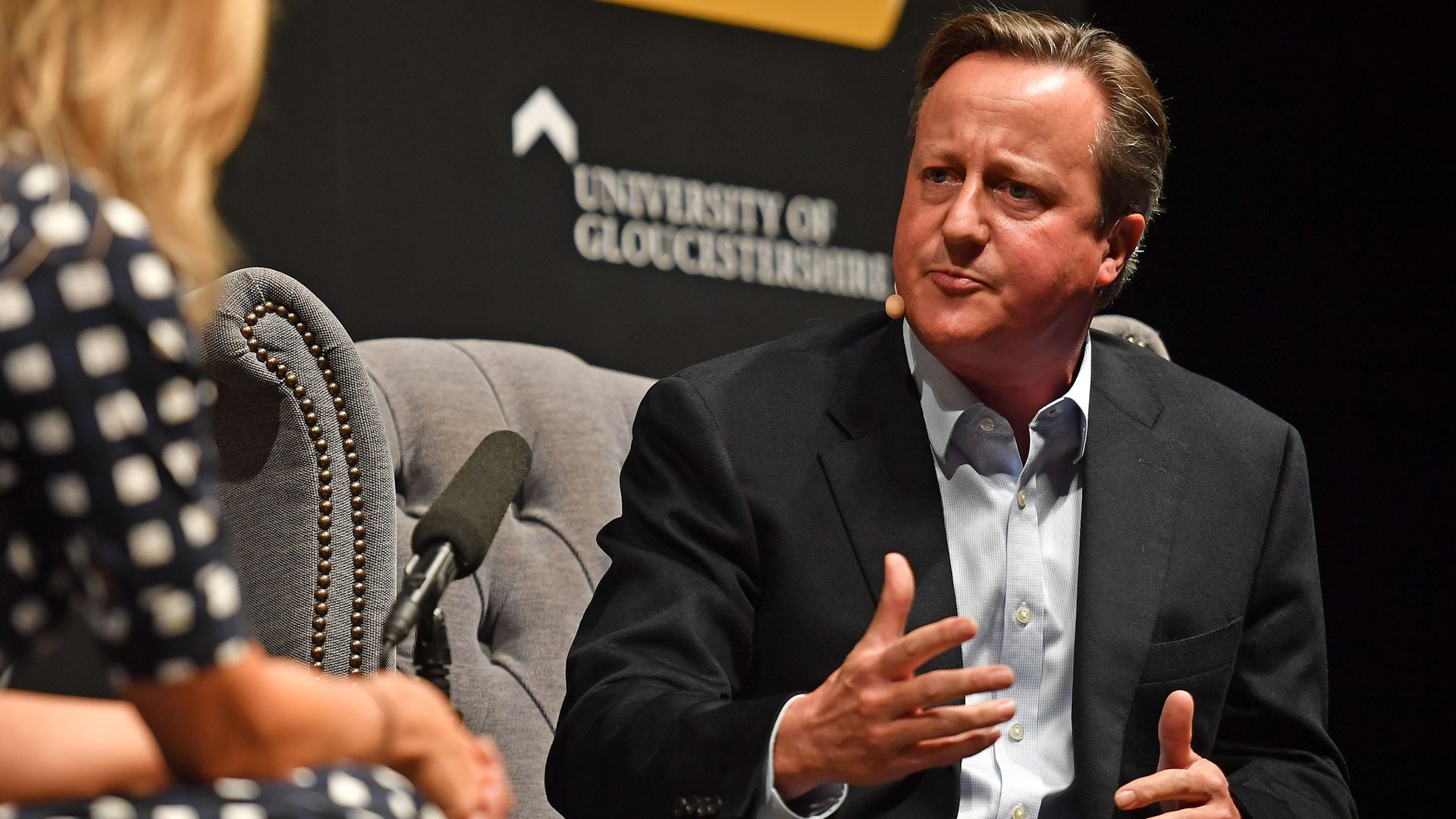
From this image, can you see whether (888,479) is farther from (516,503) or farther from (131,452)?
(131,452)

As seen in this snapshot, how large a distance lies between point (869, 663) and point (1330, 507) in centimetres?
268

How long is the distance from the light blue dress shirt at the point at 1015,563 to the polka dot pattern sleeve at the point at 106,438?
121 cm

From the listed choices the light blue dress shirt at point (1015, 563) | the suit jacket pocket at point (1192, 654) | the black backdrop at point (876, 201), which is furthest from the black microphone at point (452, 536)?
the black backdrop at point (876, 201)

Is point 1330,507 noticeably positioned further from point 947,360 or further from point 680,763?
point 680,763

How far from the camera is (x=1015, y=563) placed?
2.01 meters

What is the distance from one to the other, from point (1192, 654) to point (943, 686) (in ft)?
2.25

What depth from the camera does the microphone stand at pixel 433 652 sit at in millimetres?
1365

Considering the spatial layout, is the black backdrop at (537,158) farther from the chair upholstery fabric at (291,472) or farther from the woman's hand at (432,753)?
the woman's hand at (432,753)

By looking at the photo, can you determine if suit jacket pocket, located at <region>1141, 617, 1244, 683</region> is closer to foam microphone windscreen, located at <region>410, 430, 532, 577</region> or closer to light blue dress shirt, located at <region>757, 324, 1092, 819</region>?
light blue dress shirt, located at <region>757, 324, 1092, 819</region>

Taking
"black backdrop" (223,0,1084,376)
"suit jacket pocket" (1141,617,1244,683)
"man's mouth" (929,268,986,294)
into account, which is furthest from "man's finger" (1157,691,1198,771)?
"black backdrop" (223,0,1084,376)

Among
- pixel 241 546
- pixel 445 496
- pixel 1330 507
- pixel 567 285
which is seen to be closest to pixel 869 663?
pixel 445 496

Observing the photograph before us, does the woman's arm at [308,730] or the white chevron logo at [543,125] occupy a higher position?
the white chevron logo at [543,125]

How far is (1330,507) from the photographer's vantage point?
3.86m

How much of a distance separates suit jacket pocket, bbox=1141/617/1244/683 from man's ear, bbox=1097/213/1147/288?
0.54 m
